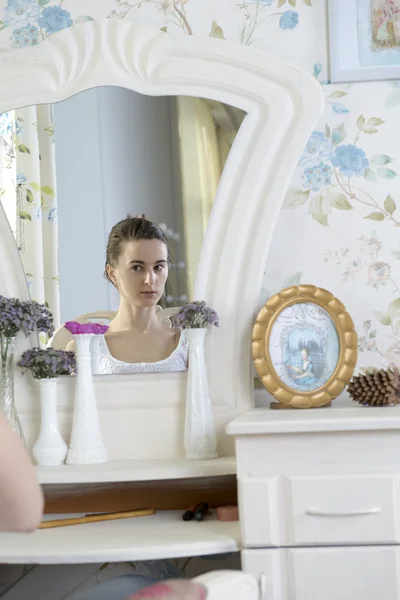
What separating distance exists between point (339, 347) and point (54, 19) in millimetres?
1150

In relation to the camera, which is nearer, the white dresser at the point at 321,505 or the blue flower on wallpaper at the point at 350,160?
the white dresser at the point at 321,505

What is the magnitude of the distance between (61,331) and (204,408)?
1.38 feet

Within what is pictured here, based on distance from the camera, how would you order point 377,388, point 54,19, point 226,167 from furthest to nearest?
1. point 54,19
2. point 226,167
3. point 377,388

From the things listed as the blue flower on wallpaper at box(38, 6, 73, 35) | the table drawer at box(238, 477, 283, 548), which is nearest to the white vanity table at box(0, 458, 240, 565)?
the table drawer at box(238, 477, 283, 548)

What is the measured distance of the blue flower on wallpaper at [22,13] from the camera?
2240 mm

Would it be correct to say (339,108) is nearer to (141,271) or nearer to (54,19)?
(141,271)

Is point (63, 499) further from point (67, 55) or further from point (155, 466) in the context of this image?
point (67, 55)

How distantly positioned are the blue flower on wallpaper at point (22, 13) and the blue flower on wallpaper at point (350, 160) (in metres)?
0.89

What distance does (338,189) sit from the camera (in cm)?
213

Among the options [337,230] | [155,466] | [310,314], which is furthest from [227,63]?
[155,466]

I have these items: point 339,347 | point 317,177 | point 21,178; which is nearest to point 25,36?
point 21,178

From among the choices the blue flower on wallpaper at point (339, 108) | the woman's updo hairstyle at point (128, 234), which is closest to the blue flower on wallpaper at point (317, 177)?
the blue flower on wallpaper at point (339, 108)

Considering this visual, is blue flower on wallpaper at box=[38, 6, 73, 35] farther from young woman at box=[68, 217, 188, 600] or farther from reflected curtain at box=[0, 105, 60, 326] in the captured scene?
young woman at box=[68, 217, 188, 600]

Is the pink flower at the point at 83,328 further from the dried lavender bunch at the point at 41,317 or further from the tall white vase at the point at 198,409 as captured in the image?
the tall white vase at the point at 198,409
